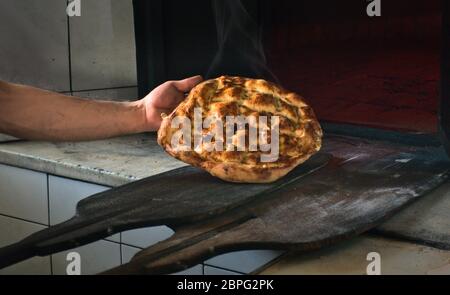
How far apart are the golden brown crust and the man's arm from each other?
7.0 inches

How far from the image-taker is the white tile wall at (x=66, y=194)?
76.4 inches

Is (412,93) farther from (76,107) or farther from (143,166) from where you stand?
(76,107)

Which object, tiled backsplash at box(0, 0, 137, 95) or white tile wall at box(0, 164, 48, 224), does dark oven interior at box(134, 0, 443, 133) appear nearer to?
tiled backsplash at box(0, 0, 137, 95)

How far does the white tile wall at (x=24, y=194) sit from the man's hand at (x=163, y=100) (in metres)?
0.48

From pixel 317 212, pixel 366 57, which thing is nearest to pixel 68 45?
pixel 366 57

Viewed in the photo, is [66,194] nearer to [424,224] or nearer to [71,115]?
[71,115]

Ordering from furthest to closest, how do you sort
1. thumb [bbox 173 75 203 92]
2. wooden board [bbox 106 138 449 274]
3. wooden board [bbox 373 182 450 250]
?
1. thumb [bbox 173 75 203 92]
2. wooden board [bbox 373 182 450 250]
3. wooden board [bbox 106 138 449 274]

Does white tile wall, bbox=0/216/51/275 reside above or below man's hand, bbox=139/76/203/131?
below

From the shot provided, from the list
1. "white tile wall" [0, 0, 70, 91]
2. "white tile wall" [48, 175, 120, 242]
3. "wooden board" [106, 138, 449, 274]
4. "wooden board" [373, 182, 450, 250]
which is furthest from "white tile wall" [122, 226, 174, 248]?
"white tile wall" [0, 0, 70, 91]

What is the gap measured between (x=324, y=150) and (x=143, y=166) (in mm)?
487

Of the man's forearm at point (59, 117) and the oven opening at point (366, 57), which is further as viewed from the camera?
the oven opening at point (366, 57)

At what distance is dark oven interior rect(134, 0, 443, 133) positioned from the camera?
2158 mm

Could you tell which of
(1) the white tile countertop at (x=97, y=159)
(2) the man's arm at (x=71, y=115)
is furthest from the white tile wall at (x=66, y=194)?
(2) the man's arm at (x=71, y=115)

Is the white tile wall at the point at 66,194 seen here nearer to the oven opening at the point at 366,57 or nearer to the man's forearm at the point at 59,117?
the man's forearm at the point at 59,117
